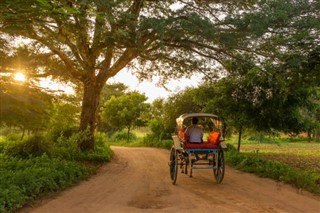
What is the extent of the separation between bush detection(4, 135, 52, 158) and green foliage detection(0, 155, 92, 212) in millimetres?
1579

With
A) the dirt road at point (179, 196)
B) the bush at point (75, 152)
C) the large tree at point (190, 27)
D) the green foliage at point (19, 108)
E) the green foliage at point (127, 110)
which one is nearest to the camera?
the green foliage at point (19, 108)

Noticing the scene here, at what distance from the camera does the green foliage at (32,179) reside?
850cm

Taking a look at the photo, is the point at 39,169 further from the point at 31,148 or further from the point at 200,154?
the point at 31,148

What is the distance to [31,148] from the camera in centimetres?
1627

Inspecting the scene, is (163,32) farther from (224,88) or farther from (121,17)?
(224,88)

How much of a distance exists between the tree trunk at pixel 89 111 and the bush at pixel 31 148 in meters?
2.61

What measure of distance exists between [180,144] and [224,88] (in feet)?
24.7

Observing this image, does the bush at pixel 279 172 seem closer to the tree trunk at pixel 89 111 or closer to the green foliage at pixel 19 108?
the tree trunk at pixel 89 111

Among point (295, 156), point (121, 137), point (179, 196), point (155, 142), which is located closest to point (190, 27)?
point (179, 196)

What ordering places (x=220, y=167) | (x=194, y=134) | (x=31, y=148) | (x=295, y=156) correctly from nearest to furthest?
(x=220, y=167), (x=194, y=134), (x=31, y=148), (x=295, y=156)

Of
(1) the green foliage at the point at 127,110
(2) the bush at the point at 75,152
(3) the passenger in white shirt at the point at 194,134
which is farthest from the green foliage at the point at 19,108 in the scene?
(1) the green foliage at the point at 127,110

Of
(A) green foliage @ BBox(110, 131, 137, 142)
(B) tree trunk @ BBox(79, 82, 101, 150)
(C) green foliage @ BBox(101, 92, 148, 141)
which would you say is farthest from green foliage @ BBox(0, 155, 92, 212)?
(A) green foliage @ BBox(110, 131, 137, 142)

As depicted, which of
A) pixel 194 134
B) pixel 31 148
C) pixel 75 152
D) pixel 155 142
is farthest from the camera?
pixel 155 142

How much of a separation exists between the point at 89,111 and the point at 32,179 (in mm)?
9008
